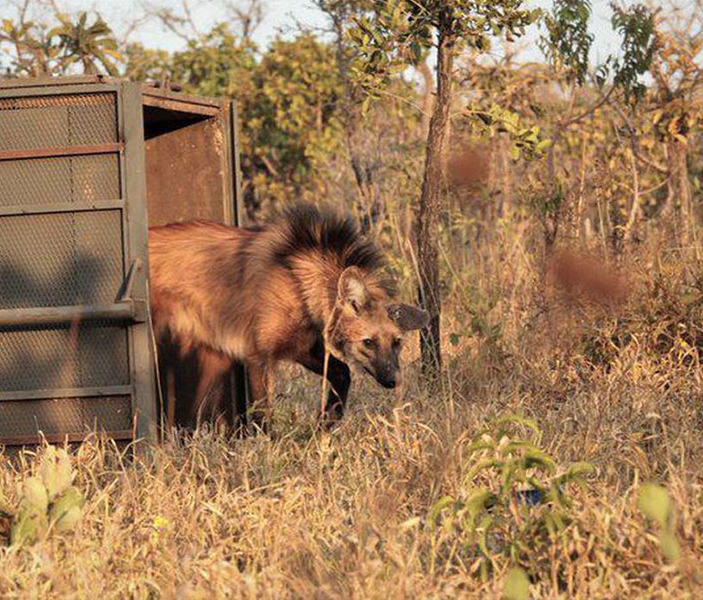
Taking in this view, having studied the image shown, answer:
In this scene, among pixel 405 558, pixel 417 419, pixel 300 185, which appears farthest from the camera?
pixel 300 185

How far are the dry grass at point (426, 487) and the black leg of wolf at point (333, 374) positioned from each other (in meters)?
0.21

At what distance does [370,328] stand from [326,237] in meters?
0.50

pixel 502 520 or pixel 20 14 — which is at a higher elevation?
pixel 20 14

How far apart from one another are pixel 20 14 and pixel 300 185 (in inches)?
136

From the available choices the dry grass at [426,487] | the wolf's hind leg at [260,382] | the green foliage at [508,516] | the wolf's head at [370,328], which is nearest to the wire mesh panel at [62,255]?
the dry grass at [426,487]

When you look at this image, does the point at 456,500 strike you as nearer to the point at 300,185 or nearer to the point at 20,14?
the point at 300,185

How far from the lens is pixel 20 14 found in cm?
1270

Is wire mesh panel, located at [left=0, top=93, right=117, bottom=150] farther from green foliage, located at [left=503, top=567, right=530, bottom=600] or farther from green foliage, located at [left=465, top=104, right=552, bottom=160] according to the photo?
green foliage, located at [left=503, top=567, right=530, bottom=600]

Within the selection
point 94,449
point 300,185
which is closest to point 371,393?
point 94,449

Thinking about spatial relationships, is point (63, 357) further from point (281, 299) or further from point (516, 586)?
point (516, 586)

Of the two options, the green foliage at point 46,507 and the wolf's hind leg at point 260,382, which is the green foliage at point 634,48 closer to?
the wolf's hind leg at point 260,382

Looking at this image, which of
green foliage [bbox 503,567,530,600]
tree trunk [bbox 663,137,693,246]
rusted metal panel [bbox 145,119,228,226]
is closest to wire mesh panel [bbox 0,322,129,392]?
rusted metal panel [bbox 145,119,228,226]

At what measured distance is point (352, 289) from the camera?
5867 millimetres

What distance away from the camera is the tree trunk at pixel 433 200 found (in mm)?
6105
